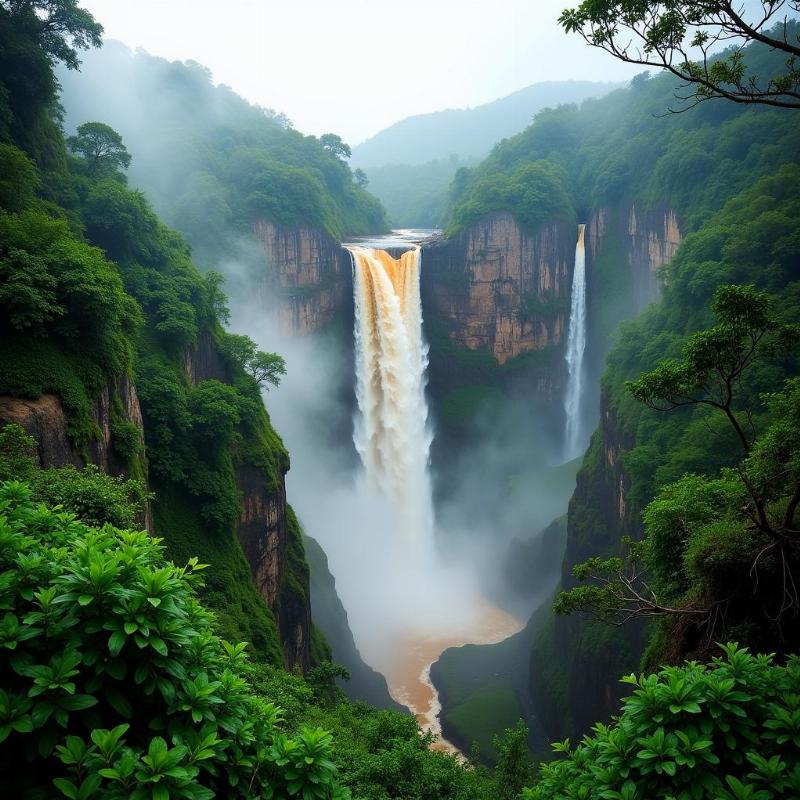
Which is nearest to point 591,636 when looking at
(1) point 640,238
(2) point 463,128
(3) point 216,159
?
(1) point 640,238

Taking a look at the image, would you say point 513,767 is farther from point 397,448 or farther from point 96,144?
point 96,144

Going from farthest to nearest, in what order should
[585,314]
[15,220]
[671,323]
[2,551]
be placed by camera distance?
[585,314] < [671,323] < [15,220] < [2,551]

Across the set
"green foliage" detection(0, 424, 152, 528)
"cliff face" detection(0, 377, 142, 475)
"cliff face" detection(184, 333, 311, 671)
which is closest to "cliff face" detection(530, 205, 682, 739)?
"cliff face" detection(184, 333, 311, 671)

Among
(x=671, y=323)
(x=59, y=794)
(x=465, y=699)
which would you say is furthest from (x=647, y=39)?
(x=465, y=699)

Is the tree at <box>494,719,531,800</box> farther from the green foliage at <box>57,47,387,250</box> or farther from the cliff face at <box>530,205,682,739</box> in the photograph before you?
the green foliage at <box>57,47,387,250</box>

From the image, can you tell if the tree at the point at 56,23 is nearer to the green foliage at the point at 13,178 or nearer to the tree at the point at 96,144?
the tree at the point at 96,144

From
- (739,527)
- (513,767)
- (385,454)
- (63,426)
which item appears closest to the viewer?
(739,527)

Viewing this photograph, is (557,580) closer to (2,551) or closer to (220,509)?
(220,509)
